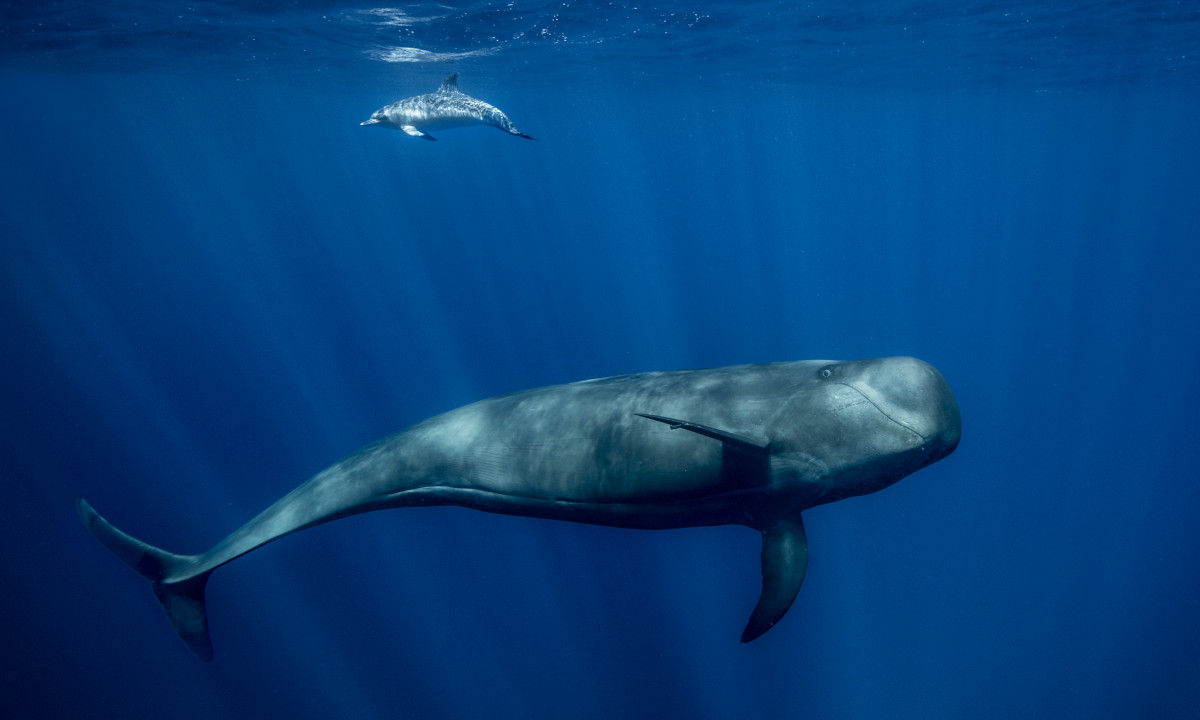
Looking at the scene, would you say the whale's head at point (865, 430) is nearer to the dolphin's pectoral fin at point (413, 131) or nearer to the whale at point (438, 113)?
the whale at point (438, 113)

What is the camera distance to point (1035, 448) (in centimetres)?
2794

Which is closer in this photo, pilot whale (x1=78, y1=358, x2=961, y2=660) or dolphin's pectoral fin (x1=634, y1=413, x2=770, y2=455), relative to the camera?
dolphin's pectoral fin (x1=634, y1=413, x2=770, y2=455)

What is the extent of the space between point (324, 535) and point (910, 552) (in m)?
18.3

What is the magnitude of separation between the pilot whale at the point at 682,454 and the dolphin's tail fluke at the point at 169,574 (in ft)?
1.36

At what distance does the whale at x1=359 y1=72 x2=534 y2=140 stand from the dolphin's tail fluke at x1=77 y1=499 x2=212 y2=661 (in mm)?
9594

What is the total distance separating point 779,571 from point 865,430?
1163 mm

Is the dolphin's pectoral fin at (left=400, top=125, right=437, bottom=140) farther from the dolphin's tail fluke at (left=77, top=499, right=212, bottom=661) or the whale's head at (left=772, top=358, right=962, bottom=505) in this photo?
the whale's head at (left=772, top=358, right=962, bottom=505)

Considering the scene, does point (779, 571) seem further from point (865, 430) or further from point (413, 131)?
point (413, 131)

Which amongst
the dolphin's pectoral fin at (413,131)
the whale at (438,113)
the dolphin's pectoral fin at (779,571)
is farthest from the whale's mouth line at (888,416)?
the dolphin's pectoral fin at (413,131)

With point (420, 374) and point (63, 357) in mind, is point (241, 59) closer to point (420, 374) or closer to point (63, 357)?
point (420, 374)

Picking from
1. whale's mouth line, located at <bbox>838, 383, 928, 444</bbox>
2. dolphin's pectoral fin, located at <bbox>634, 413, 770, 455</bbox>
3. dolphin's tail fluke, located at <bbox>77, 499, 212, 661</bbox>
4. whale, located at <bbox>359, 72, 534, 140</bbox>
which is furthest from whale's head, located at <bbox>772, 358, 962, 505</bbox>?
whale, located at <bbox>359, 72, 534, 140</bbox>

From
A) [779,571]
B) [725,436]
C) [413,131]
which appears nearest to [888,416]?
[725,436]

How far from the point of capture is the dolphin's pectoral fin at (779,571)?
4258mm

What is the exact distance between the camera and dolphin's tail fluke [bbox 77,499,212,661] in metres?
5.66
